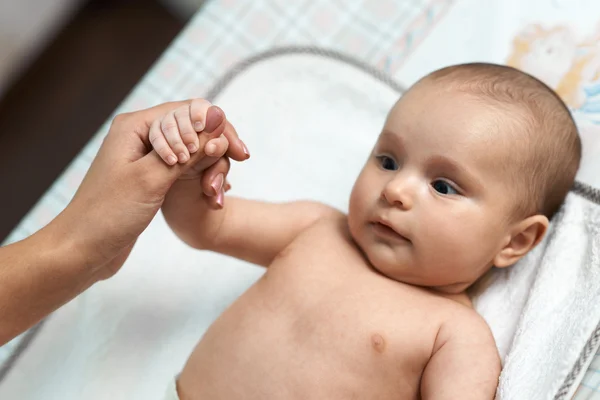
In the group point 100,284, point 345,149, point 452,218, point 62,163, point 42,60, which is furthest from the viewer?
point 42,60

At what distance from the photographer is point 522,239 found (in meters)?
1.02

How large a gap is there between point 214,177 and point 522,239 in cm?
46

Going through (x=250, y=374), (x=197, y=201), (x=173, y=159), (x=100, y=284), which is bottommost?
(x=100, y=284)

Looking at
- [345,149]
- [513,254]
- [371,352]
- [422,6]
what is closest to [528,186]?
[513,254]

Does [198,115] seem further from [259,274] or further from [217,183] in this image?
[259,274]

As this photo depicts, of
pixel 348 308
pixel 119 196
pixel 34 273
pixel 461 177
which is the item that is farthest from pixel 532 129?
pixel 34 273

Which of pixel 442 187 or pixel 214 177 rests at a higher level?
pixel 442 187

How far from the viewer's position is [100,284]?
1.21 metres

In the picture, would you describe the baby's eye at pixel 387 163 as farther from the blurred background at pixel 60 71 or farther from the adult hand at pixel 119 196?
the blurred background at pixel 60 71

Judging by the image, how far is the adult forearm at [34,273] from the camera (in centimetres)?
85

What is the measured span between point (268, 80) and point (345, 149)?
0.74 feet

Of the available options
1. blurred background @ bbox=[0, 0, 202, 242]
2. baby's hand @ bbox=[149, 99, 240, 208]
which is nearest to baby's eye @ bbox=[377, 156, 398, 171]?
baby's hand @ bbox=[149, 99, 240, 208]

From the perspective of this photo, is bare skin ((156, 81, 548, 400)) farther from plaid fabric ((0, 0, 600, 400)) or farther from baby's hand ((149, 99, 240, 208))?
plaid fabric ((0, 0, 600, 400))

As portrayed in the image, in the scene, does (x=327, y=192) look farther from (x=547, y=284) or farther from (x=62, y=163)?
(x=62, y=163)
